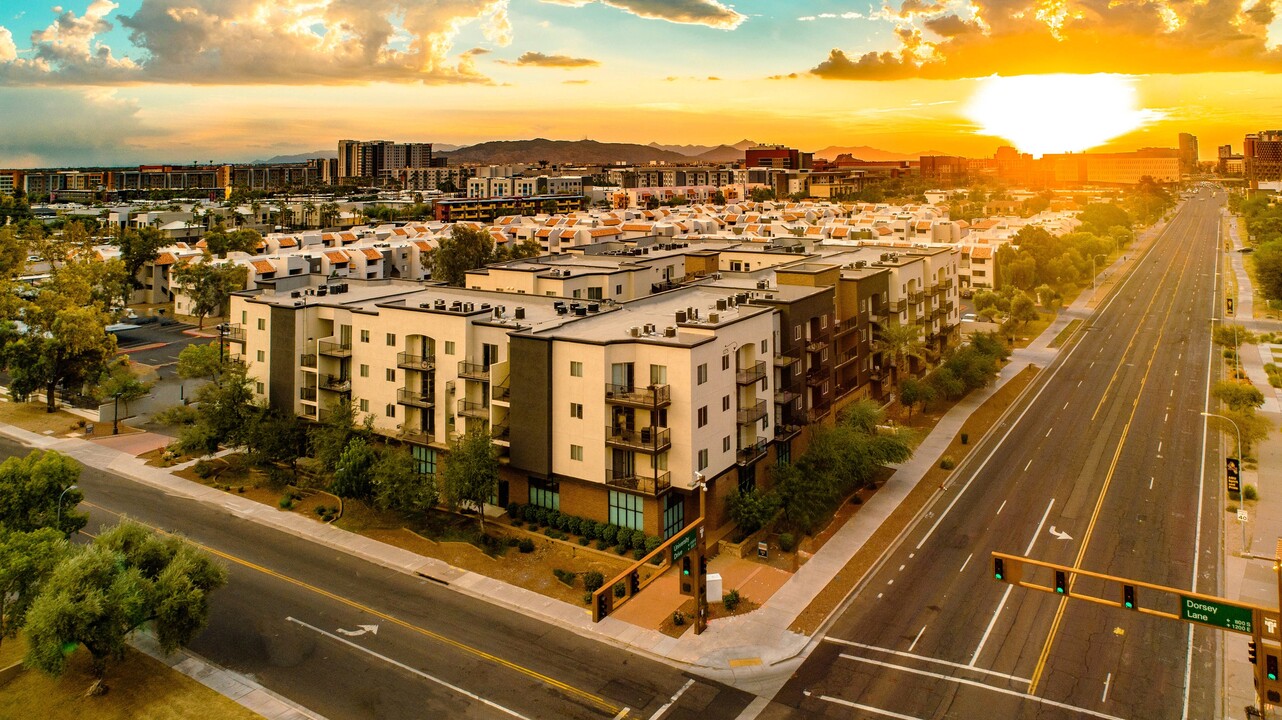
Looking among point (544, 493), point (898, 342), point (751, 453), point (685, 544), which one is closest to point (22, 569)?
point (544, 493)

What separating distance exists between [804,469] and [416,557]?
23658 millimetres

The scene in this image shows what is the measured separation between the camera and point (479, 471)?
45.8m

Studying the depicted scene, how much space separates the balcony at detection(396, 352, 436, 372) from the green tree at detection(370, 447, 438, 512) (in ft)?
20.1

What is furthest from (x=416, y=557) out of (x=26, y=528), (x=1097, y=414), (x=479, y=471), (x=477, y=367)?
(x=1097, y=414)

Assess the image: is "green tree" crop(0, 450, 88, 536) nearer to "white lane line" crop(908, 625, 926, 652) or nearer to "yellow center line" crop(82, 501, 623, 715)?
"yellow center line" crop(82, 501, 623, 715)

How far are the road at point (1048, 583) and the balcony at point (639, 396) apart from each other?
561 inches

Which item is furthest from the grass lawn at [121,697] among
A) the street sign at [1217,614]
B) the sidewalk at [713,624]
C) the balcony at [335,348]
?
the street sign at [1217,614]

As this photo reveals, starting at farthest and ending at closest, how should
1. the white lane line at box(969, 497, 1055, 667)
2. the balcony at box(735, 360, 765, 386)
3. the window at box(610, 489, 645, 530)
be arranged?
the balcony at box(735, 360, 765, 386) < the window at box(610, 489, 645, 530) < the white lane line at box(969, 497, 1055, 667)

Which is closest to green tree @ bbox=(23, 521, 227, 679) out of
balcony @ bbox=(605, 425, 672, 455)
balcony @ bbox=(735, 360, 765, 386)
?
balcony @ bbox=(605, 425, 672, 455)

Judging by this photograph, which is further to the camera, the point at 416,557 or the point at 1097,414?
the point at 1097,414

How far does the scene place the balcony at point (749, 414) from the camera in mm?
49125

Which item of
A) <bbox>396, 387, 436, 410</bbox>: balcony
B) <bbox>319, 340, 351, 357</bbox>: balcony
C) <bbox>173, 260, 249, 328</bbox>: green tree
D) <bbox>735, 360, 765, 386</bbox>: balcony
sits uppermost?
<bbox>173, 260, 249, 328</bbox>: green tree

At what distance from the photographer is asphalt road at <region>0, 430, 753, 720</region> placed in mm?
32344

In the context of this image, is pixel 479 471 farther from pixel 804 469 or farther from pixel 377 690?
pixel 804 469
